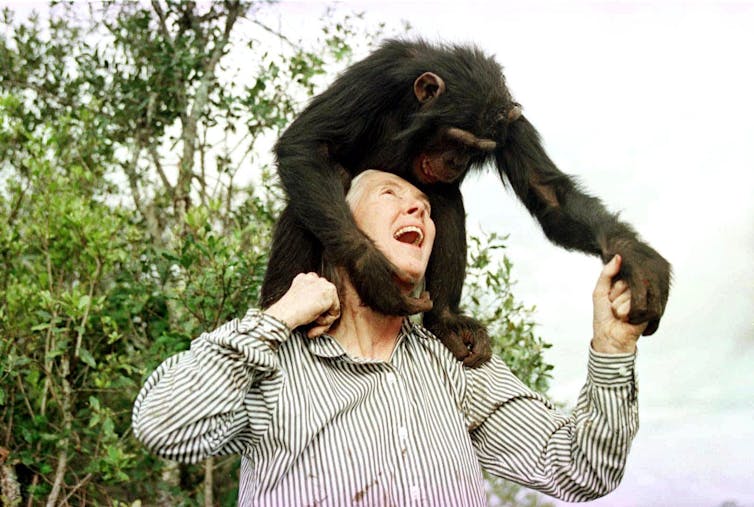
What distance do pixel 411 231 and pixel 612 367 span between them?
2.34 ft

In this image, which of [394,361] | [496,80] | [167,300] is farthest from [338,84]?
[167,300]

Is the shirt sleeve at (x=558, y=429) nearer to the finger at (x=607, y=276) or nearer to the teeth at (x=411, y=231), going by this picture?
the finger at (x=607, y=276)

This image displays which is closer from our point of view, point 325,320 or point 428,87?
point 325,320

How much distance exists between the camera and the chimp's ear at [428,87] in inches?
116

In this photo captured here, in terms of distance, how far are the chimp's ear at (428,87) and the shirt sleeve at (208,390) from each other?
1.15 metres

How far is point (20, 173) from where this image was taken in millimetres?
4898

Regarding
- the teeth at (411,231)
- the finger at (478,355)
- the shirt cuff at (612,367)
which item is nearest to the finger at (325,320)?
the teeth at (411,231)

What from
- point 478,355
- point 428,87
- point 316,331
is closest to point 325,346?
point 316,331

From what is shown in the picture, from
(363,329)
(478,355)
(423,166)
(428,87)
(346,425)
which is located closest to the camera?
(346,425)

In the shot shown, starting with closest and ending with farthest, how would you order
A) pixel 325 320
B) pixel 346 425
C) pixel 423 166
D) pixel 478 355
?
1. pixel 346 425
2. pixel 325 320
3. pixel 478 355
4. pixel 423 166

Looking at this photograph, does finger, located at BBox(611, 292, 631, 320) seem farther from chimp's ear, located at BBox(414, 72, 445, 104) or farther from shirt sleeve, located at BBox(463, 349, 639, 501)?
chimp's ear, located at BBox(414, 72, 445, 104)

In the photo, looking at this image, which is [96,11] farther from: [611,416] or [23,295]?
[611,416]

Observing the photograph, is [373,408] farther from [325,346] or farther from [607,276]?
[607,276]

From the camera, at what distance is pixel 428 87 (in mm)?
2973
